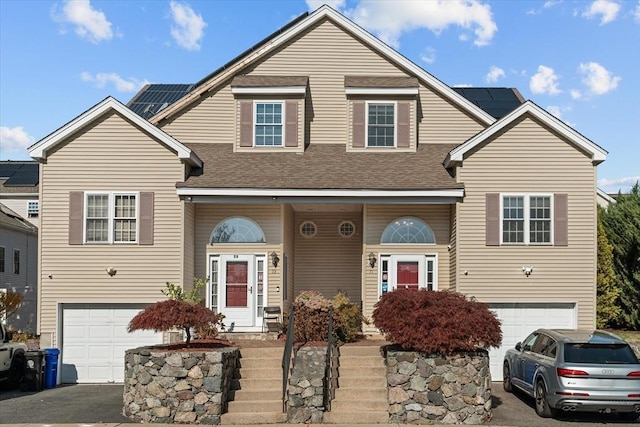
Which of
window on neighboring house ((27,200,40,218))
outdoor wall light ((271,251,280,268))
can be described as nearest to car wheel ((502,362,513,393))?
outdoor wall light ((271,251,280,268))

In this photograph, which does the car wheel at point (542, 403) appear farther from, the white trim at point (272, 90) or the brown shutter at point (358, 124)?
the white trim at point (272, 90)

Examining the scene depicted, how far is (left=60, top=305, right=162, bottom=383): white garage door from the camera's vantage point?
1894 cm

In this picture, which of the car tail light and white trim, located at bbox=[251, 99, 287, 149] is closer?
the car tail light

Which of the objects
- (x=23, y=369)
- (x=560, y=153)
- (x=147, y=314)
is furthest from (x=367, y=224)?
(x=23, y=369)

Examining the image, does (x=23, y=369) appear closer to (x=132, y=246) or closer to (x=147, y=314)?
(x=132, y=246)

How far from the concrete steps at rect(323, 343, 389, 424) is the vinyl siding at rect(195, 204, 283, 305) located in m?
4.46

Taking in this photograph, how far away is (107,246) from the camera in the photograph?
1862cm

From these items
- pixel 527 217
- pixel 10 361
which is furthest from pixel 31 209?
pixel 527 217

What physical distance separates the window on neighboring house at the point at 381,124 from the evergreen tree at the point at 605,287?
24.9 ft

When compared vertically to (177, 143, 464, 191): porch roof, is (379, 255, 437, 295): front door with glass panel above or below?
below

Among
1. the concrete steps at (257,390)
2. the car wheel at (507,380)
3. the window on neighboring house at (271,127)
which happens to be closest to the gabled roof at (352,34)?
the window on neighboring house at (271,127)

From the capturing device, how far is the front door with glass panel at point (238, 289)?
19328 mm

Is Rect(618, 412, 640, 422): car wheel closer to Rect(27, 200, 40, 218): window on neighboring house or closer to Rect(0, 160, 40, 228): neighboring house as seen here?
Rect(0, 160, 40, 228): neighboring house

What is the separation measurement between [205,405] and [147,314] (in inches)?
84.8
